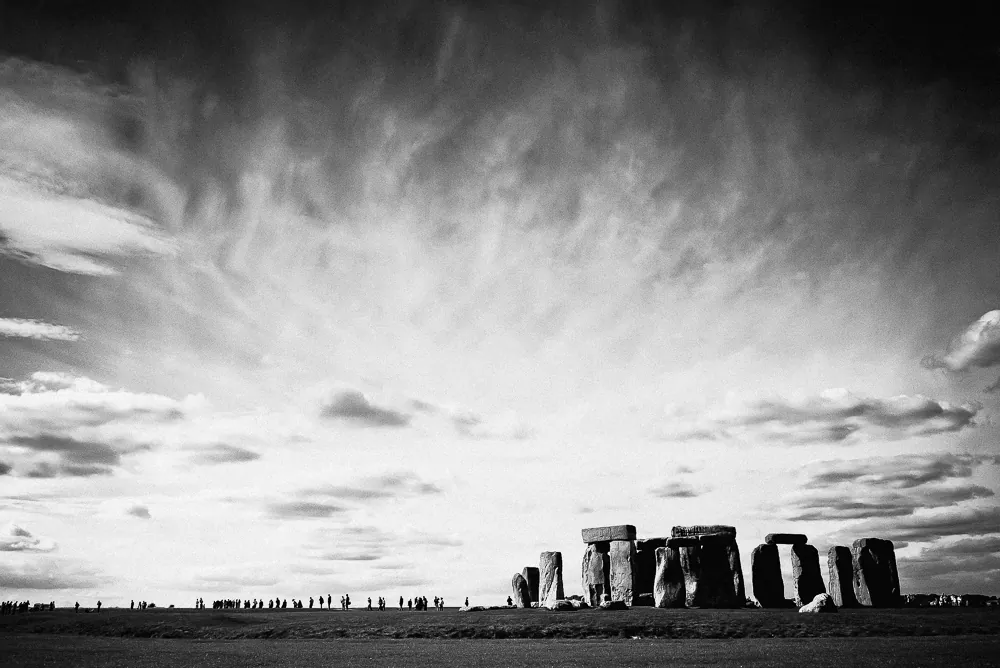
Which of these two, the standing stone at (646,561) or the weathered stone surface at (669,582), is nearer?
the weathered stone surface at (669,582)

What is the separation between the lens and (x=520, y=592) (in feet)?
109

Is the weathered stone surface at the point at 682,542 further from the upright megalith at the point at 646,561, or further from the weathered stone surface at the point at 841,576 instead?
the weathered stone surface at the point at 841,576

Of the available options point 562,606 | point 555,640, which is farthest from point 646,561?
point 555,640

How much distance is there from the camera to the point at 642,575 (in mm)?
31453

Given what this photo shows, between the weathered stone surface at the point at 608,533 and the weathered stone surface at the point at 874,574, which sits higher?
the weathered stone surface at the point at 608,533

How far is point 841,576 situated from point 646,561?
25.0 feet

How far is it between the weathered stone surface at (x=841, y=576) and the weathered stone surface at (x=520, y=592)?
12.5m

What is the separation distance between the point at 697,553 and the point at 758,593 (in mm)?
3154

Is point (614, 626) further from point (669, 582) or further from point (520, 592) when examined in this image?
point (520, 592)

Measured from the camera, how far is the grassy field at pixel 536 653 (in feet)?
48.6

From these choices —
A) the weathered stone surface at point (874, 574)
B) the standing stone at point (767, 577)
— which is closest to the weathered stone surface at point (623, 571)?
the standing stone at point (767, 577)

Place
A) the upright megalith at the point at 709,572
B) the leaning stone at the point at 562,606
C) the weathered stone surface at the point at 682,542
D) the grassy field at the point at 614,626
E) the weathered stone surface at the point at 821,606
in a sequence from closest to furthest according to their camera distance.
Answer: the grassy field at the point at 614,626 < the weathered stone surface at the point at 821,606 < the upright megalith at the point at 709,572 < the leaning stone at the point at 562,606 < the weathered stone surface at the point at 682,542

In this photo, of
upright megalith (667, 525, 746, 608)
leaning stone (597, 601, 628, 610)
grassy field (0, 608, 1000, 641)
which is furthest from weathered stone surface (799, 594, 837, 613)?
leaning stone (597, 601, 628, 610)

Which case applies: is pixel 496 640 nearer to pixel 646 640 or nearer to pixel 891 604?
pixel 646 640
